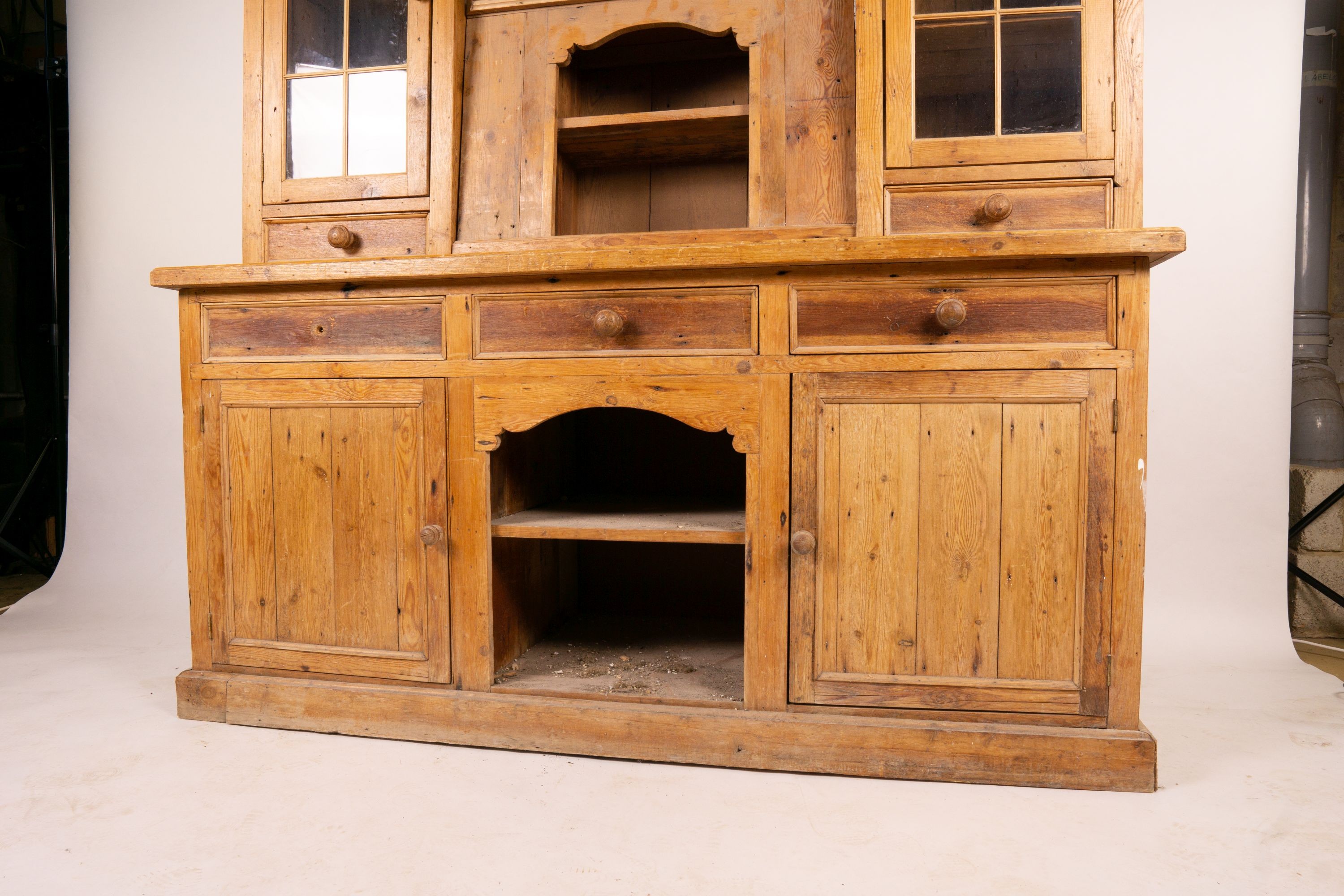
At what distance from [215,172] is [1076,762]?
12.1 feet

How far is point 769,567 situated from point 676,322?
61 cm

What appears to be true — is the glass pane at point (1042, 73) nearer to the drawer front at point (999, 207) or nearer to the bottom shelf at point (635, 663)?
A: the drawer front at point (999, 207)

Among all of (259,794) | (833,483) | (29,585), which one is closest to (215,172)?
(29,585)

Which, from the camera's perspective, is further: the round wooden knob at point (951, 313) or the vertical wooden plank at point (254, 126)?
the vertical wooden plank at point (254, 126)

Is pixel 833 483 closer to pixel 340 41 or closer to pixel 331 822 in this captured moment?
pixel 331 822

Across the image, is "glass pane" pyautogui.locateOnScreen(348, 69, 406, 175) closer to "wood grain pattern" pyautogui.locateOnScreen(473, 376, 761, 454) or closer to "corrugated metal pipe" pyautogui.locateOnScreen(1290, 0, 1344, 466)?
"wood grain pattern" pyautogui.locateOnScreen(473, 376, 761, 454)

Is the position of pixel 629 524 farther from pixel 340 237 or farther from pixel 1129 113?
pixel 1129 113

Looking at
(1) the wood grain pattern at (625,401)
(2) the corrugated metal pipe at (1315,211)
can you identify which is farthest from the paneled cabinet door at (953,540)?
(2) the corrugated metal pipe at (1315,211)

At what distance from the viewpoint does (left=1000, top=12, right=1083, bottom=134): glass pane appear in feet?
5.76

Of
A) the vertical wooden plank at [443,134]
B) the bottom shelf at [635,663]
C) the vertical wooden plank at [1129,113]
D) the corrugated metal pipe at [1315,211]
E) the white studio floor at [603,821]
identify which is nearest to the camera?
the white studio floor at [603,821]

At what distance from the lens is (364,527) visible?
1.95 m

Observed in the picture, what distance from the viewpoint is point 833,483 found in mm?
1751

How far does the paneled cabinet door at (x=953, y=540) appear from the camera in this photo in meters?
1.67

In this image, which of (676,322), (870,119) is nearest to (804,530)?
(676,322)
